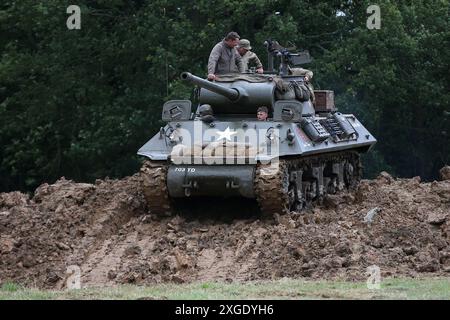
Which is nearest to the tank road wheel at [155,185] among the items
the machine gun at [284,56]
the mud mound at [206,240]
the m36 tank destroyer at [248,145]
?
the m36 tank destroyer at [248,145]

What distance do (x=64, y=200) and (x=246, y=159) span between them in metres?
3.42

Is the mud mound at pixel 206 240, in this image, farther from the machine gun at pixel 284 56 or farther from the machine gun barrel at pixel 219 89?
the machine gun at pixel 284 56

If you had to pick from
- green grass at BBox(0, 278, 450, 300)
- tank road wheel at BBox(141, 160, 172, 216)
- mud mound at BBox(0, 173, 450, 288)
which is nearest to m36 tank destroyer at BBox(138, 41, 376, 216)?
tank road wheel at BBox(141, 160, 172, 216)

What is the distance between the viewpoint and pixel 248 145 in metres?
18.1

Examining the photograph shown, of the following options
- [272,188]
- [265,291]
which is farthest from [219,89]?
[265,291]

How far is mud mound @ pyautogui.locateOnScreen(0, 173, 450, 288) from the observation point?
14.9m

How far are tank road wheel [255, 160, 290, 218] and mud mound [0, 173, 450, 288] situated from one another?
0.20 m

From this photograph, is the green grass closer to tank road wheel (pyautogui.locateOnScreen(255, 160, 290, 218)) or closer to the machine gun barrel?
tank road wheel (pyautogui.locateOnScreen(255, 160, 290, 218))

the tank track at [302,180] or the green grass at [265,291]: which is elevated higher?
the tank track at [302,180]

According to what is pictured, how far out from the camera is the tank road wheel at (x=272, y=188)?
17438 mm

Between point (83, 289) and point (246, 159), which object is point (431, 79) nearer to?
point (246, 159)

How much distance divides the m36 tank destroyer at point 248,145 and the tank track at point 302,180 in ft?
0.05

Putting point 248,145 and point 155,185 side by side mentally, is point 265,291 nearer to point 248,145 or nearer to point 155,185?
point 155,185

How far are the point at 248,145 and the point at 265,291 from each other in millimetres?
5592
